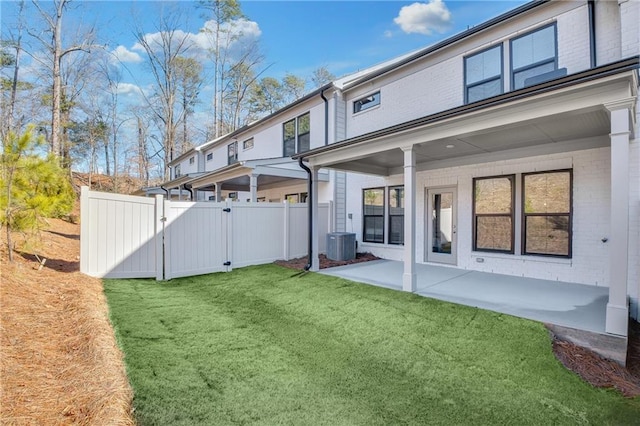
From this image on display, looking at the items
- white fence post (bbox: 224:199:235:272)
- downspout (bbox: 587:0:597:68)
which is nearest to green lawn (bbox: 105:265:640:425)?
white fence post (bbox: 224:199:235:272)

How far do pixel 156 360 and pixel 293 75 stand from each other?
69.0 feet

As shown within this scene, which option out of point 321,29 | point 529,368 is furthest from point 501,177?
point 321,29

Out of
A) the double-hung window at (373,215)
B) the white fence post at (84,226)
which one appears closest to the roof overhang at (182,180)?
the double-hung window at (373,215)

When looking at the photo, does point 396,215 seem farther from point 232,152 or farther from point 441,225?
point 232,152

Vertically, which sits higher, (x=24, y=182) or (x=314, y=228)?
(x=24, y=182)

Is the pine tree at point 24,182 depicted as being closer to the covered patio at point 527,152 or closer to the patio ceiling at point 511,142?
the covered patio at point 527,152

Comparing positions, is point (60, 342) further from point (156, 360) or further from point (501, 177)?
point (501, 177)

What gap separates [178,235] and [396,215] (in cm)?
600

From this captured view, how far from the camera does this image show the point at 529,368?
9.93ft

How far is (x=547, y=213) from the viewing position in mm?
6254

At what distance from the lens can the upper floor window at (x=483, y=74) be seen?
7.00 metres

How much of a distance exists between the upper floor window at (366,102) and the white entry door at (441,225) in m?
3.48

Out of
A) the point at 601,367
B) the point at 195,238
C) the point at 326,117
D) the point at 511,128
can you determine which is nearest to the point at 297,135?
the point at 326,117

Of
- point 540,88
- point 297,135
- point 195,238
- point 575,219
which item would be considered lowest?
point 195,238
